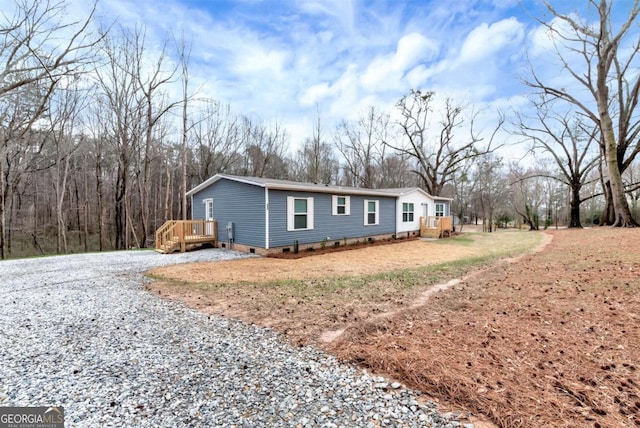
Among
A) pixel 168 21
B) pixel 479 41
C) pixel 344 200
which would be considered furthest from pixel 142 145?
pixel 479 41

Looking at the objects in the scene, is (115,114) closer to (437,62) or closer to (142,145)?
(142,145)

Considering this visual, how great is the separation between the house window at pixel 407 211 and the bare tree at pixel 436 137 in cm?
695

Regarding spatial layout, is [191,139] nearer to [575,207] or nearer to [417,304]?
[417,304]

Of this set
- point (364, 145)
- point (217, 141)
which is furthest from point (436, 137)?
point (217, 141)

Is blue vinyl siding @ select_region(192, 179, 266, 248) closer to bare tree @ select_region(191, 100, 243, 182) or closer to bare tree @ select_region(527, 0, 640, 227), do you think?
bare tree @ select_region(191, 100, 243, 182)

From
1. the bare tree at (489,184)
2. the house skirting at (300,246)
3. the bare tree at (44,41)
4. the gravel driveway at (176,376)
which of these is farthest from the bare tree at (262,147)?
the gravel driveway at (176,376)

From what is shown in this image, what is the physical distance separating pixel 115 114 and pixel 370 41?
13.8 m

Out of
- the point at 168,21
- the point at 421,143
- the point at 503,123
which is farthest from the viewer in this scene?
the point at 421,143

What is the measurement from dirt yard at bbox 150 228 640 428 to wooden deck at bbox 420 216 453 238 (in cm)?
903

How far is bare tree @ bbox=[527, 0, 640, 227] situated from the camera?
12250 mm

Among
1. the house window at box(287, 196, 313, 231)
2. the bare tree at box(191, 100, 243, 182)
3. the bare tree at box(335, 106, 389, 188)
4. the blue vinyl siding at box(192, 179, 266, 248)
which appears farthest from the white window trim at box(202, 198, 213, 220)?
the bare tree at box(335, 106, 389, 188)

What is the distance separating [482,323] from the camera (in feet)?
11.3

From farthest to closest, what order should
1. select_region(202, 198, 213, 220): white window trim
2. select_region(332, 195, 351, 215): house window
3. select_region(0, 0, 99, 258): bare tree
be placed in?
select_region(202, 198, 213, 220): white window trim → select_region(332, 195, 351, 215): house window → select_region(0, 0, 99, 258): bare tree

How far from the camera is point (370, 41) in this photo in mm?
12875
